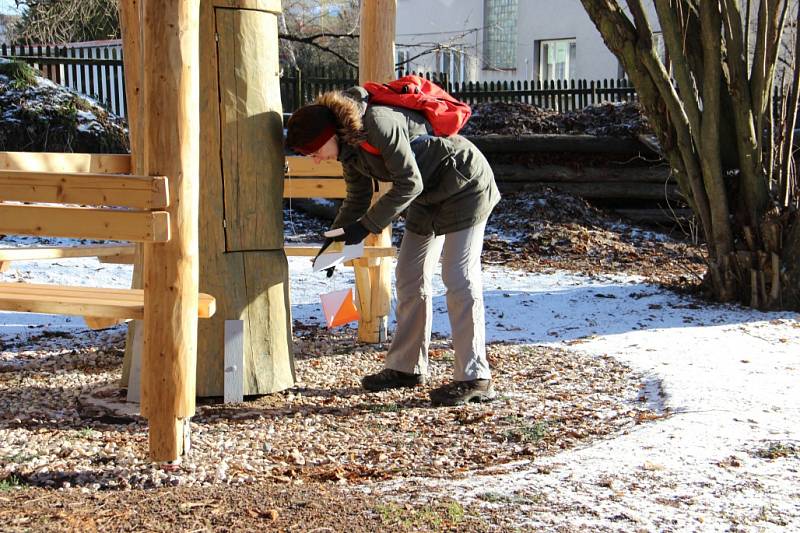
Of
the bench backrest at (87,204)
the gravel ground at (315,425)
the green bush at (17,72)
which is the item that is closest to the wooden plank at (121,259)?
the gravel ground at (315,425)

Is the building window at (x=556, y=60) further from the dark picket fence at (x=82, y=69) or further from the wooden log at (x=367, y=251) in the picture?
the wooden log at (x=367, y=251)

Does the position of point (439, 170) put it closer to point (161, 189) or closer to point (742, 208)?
point (161, 189)

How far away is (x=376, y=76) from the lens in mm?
6098

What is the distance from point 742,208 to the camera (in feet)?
24.7

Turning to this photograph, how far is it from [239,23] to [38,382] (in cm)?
219

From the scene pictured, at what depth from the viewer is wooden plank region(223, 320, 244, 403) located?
4590 mm

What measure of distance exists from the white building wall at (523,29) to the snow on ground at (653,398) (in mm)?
15139

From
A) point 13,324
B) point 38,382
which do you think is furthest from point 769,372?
point 13,324

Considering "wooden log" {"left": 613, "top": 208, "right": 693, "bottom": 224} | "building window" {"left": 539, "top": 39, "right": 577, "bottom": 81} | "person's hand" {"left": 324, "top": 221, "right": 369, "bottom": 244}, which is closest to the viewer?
"person's hand" {"left": 324, "top": 221, "right": 369, "bottom": 244}

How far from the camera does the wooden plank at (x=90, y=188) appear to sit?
342 cm

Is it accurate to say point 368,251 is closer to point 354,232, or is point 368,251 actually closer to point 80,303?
point 354,232

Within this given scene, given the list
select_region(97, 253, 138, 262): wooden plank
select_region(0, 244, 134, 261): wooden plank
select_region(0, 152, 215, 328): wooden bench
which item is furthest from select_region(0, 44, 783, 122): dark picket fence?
select_region(0, 152, 215, 328): wooden bench

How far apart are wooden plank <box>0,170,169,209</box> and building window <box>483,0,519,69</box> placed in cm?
2140

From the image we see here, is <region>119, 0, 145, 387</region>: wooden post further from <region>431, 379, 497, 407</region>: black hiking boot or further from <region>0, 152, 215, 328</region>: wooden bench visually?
<region>431, 379, 497, 407</region>: black hiking boot
